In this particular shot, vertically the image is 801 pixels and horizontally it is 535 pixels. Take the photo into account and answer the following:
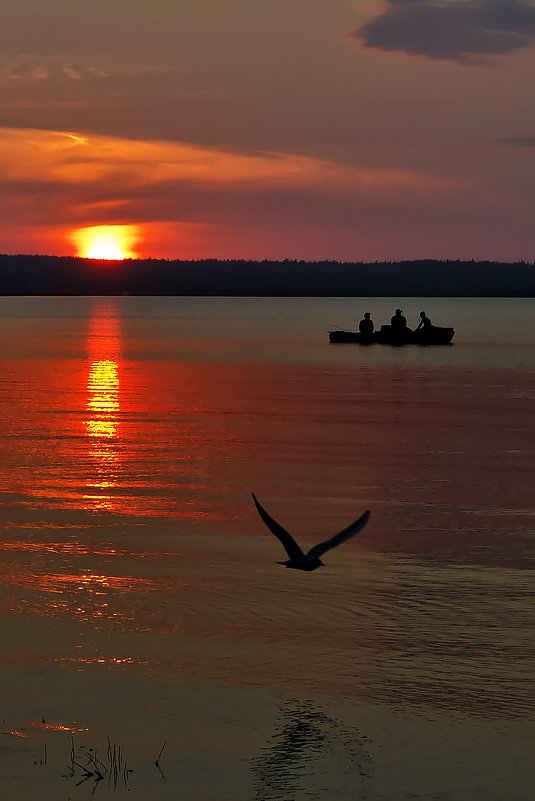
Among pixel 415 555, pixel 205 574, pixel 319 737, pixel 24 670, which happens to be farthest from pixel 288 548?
pixel 415 555

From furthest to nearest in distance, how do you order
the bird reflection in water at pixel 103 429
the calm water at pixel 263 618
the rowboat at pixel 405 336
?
1. the rowboat at pixel 405 336
2. the bird reflection in water at pixel 103 429
3. the calm water at pixel 263 618

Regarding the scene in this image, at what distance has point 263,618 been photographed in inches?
547

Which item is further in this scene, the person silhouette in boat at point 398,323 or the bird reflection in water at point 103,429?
the person silhouette in boat at point 398,323

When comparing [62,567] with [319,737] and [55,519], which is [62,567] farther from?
[319,737]

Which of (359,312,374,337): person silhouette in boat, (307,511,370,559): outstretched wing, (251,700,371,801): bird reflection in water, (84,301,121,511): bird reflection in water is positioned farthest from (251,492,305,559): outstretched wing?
(359,312,374,337): person silhouette in boat

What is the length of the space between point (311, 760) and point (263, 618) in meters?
3.85

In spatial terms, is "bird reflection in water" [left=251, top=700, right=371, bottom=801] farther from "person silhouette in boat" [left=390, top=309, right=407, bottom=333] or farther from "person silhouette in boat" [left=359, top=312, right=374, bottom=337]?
"person silhouette in boat" [left=359, top=312, right=374, bottom=337]

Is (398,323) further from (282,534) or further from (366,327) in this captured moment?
(282,534)

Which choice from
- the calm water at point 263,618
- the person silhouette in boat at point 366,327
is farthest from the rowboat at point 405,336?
the calm water at point 263,618

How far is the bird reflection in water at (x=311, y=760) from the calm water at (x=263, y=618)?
0.02m

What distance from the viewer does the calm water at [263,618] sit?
10125 mm

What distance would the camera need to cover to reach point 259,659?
1249 centimetres

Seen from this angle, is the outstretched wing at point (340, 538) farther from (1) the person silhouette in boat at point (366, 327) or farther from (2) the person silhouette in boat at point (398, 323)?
(1) the person silhouette in boat at point (366, 327)

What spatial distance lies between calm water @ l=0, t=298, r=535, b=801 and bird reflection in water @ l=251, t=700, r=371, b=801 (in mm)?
19
